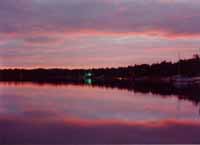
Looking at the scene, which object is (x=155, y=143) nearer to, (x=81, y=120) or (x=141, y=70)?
(x=81, y=120)

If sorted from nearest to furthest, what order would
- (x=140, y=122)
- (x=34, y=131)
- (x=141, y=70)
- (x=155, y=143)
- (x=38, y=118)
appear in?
(x=155, y=143) → (x=34, y=131) → (x=140, y=122) → (x=38, y=118) → (x=141, y=70)

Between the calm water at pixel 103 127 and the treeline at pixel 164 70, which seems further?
the treeline at pixel 164 70

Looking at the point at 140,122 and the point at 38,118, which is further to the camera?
the point at 38,118

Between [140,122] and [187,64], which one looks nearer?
[140,122]

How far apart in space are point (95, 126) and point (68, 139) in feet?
7.13

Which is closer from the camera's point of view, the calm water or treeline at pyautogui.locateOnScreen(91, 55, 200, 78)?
the calm water

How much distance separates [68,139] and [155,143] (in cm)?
165

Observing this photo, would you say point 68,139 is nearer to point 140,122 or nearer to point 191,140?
point 191,140

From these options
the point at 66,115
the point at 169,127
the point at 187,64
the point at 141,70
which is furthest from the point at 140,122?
the point at 141,70

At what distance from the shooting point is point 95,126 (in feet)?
35.4

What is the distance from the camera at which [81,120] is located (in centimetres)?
1217

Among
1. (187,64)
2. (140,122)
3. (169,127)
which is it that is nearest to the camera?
(169,127)

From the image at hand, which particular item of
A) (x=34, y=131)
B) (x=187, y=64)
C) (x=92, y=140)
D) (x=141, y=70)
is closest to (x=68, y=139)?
(x=92, y=140)

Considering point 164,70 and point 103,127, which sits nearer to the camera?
point 103,127
